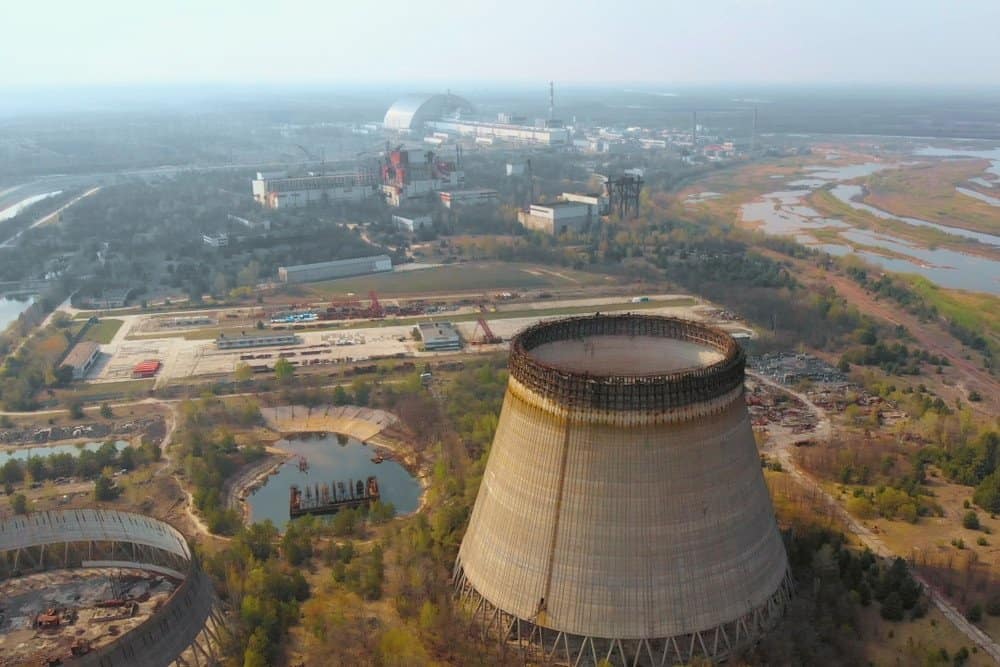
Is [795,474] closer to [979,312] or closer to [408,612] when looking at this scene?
[408,612]

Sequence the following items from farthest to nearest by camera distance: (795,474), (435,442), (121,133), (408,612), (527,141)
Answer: (121,133)
(527,141)
(435,442)
(795,474)
(408,612)

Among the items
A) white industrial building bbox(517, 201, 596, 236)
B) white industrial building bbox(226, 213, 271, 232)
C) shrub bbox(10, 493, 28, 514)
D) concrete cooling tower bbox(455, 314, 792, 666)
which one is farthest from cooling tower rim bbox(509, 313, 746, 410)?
white industrial building bbox(226, 213, 271, 232)

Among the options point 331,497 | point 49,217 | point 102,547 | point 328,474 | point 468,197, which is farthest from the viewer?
point 468,197

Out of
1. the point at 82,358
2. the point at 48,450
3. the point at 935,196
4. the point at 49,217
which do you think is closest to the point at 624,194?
the point at 935,196

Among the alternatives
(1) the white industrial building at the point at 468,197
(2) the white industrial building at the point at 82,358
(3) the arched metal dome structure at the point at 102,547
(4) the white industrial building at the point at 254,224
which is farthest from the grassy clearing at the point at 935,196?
(3) the arched metal dome structure at the point at 102,547

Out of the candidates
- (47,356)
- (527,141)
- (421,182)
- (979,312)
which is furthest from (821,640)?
(527,141)

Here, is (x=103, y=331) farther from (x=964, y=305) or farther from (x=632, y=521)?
(x=964, y=305)
